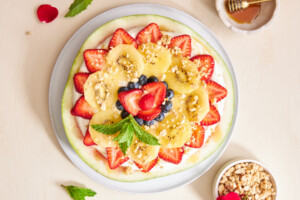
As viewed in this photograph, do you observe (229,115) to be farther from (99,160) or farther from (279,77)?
(99,160)

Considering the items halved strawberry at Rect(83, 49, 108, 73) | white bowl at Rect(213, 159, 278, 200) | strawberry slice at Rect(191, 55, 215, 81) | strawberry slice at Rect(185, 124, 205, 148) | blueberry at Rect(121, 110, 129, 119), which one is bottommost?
white bowl at Rect(213, 159, 278, 200)

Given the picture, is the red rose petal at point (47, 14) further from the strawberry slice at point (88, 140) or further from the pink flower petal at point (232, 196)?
the pink flower petal at point (232, 196)

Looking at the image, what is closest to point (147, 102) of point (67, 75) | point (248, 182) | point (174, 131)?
point (174, 131)

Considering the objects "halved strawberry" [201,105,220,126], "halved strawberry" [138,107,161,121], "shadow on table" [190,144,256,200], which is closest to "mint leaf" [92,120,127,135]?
"halved strawberry" [138,107,161,121]

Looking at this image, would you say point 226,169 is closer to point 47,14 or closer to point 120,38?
point 120,38

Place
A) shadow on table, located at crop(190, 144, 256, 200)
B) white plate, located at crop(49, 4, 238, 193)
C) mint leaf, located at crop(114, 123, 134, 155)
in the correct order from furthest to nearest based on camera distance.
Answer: shadow on table, located at crop(190, 144, 256, 200)
white plate, located at crop(49, 4, 238, 193)
mint leaf, located at crop(114, 123, 134, 155)

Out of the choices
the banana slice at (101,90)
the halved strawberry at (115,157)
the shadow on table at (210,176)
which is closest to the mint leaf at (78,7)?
the banana slice at (101,90)

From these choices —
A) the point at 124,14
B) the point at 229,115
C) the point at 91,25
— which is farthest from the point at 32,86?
the point at 229,115

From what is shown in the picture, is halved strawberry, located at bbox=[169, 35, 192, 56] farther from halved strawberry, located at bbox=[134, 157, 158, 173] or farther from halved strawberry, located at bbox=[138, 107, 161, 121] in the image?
halved strawberry, located at bbox=[134, 157, 158, 173]
